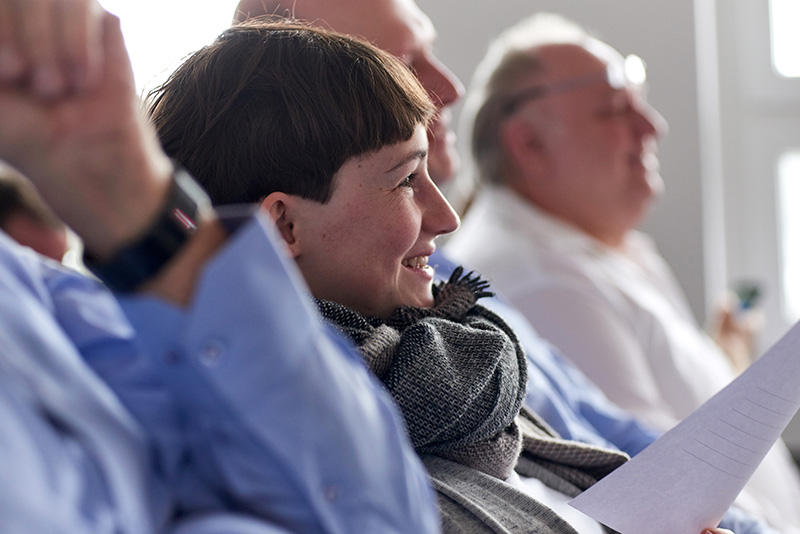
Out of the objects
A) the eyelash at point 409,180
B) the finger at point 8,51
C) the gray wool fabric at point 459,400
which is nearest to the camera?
the finger at point 8,51

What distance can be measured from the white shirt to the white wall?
1.11 meters

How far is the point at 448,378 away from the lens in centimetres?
73

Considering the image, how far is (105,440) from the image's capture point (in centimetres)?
47

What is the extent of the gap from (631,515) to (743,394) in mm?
150

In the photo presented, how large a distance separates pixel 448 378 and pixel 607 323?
106cm

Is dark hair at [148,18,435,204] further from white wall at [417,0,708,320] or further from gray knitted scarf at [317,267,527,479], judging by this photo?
white wall at [417,0,708,320]

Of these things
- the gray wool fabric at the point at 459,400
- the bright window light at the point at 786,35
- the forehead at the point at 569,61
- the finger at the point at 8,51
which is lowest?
the gray wool fabric at the point at 459,400

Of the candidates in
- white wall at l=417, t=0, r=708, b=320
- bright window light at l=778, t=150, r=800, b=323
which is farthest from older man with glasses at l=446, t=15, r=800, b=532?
bright window light at l=778, t=150, r=800, b=323

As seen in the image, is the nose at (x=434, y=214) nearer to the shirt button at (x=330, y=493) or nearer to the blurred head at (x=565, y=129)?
the shirt button at (x=330, y=493)

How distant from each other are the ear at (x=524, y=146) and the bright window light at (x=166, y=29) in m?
0.98

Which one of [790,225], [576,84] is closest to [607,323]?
[576,84]

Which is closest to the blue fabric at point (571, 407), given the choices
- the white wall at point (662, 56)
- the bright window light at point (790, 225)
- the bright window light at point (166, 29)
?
the bright window light at point (166, 29)

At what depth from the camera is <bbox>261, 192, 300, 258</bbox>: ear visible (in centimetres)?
78

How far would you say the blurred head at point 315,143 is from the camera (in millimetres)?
769
